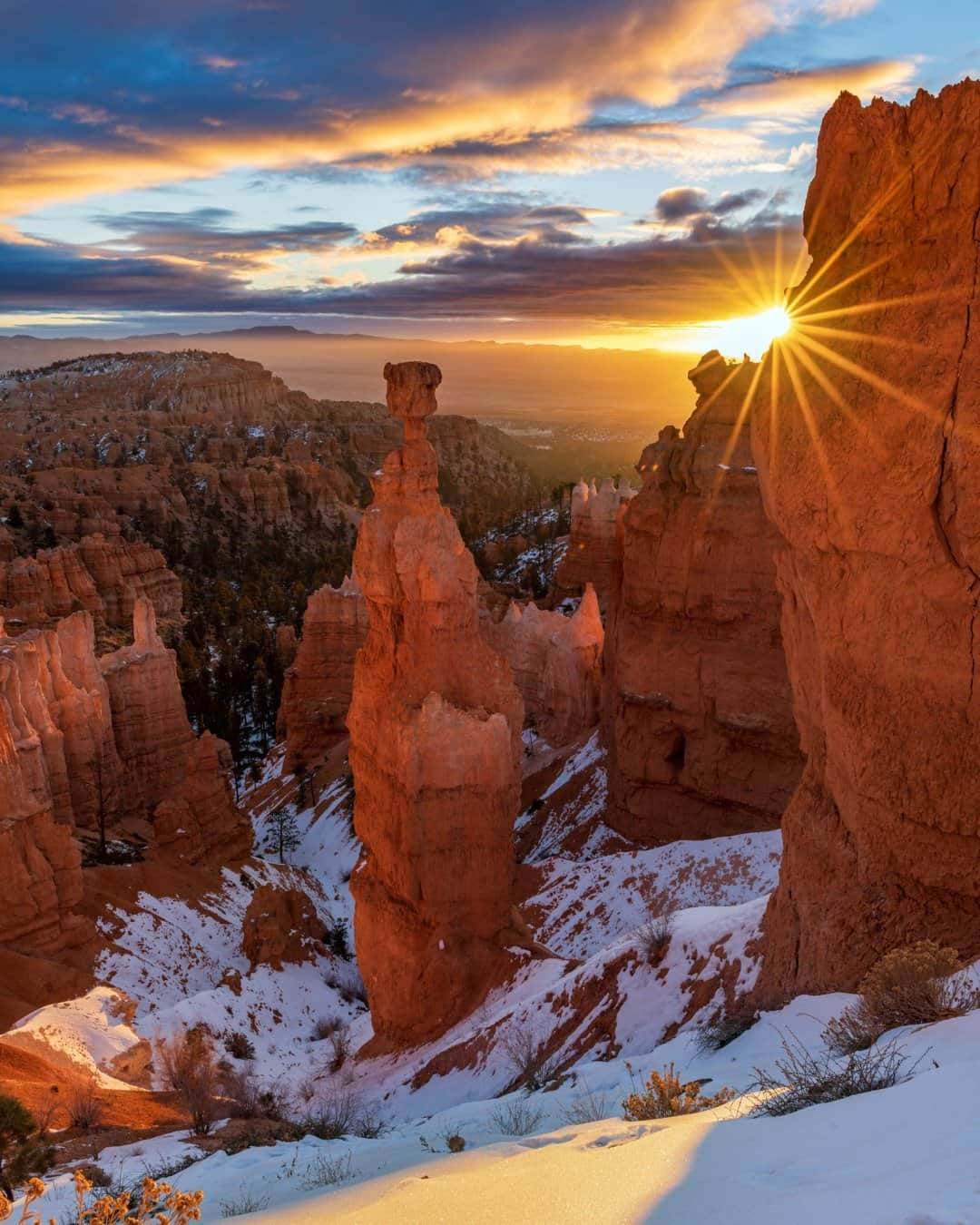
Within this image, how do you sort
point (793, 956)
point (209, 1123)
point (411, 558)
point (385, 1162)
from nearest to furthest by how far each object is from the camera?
point (385, 1162)
point (793, 956)
point (209, 1123)
point (411, 558)

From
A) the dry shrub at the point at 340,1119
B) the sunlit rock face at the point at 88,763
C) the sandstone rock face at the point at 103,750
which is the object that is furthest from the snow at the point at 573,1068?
the sandstone rock face at the point at 103,750

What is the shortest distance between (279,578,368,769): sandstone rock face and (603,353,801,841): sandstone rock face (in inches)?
646

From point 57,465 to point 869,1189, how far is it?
8788cm

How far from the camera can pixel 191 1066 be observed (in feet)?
43.5

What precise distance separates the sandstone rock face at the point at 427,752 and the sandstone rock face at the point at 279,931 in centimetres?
517

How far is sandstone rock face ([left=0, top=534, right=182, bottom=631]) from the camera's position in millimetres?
41312

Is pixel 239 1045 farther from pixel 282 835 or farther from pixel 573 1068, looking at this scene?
pixel 282 835

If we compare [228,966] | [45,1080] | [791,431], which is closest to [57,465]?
[228,966]

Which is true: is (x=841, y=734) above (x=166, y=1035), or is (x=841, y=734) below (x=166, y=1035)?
above

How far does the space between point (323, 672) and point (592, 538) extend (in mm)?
13585

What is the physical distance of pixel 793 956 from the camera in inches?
313

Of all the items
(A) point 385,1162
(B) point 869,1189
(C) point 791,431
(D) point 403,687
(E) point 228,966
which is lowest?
(E) point 228,966

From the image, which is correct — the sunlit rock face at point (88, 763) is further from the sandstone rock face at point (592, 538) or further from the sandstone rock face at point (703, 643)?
the sandstone rock face at point (592, 538)

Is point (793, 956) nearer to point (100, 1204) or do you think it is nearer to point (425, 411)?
point (100, 1204)
